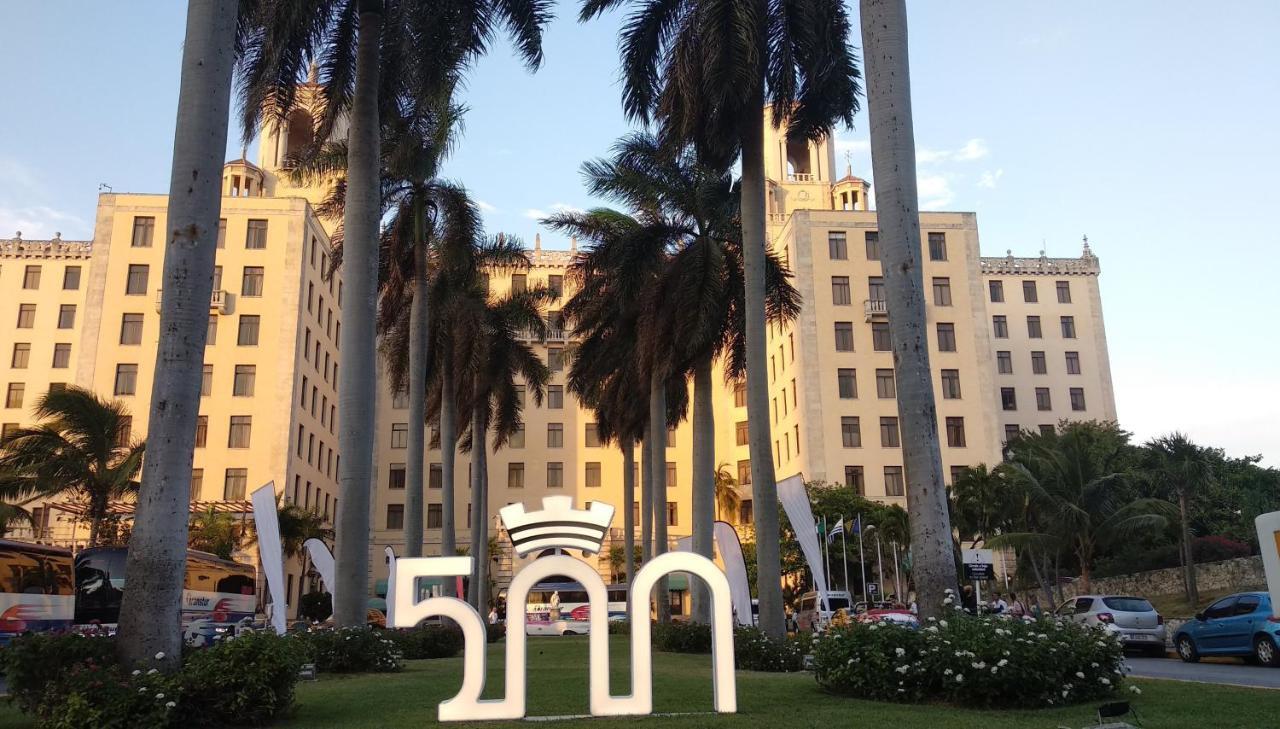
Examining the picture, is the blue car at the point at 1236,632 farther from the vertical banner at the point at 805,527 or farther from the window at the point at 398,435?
the window at the point at 398,435

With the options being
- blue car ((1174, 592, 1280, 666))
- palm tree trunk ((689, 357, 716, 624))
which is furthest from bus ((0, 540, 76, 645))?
blue car ((1174, 592, 1280, 666))

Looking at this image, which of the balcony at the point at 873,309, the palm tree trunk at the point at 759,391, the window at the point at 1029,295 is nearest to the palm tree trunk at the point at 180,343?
the palm tree trunk at the point at 759,391

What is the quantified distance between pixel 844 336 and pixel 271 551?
49812 mm

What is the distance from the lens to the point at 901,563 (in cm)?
5341

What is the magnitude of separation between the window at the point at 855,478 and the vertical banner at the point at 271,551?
46176 millimetres

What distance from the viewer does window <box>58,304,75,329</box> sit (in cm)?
6494

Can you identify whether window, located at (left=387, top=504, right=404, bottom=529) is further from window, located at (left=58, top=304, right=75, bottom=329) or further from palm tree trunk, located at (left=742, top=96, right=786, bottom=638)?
palm tree trunk, located at (left=742, top=96, right=786, bottom=638)

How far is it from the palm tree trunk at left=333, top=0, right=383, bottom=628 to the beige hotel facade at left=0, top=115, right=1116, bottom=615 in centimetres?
3364

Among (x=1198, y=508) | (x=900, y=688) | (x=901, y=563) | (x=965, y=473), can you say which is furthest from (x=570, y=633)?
(x=900, y=688)

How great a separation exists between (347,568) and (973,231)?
56.3 meters

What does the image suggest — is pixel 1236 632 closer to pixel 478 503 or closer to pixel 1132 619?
pixel 1132 619

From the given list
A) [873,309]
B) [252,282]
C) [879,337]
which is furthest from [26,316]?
[879,337]

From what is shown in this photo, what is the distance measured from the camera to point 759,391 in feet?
70.3

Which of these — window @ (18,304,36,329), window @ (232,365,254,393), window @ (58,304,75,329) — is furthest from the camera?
window @ (58,304,75,329)
